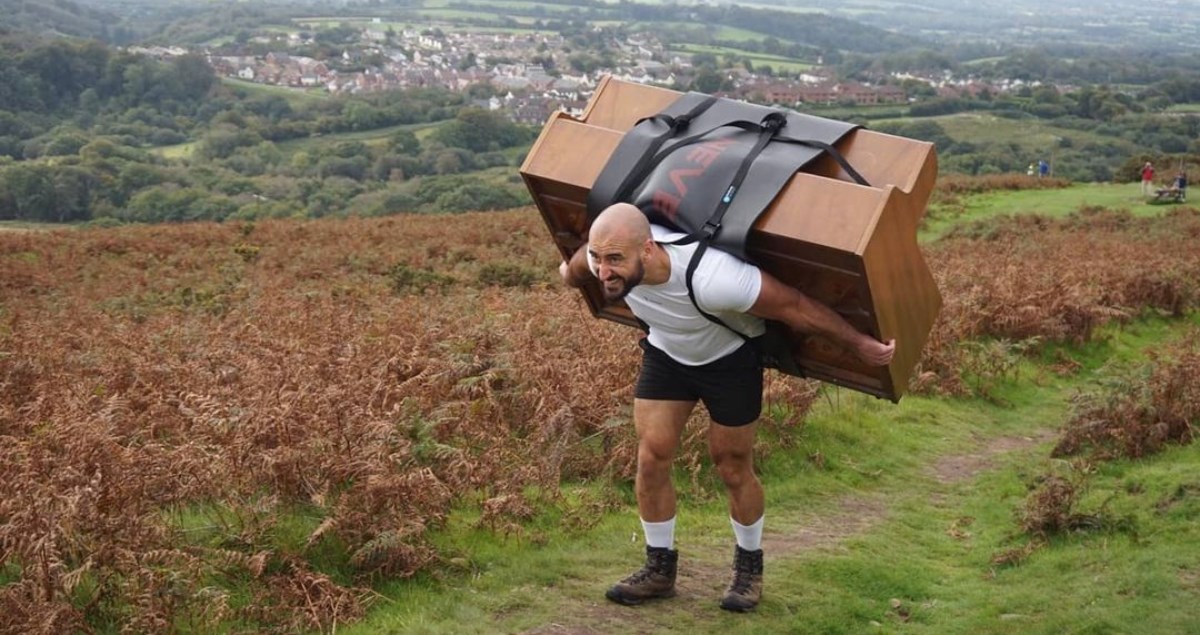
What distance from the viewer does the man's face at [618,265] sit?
222 inches

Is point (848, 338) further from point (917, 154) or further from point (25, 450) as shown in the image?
point (25, 450)

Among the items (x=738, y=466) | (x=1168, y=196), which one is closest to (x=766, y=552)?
(x=738, y=466)

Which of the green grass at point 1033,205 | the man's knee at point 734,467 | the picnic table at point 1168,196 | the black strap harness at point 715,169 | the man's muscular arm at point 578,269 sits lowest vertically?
the green grass at point 1033,205

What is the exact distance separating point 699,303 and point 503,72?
125505 millimetres

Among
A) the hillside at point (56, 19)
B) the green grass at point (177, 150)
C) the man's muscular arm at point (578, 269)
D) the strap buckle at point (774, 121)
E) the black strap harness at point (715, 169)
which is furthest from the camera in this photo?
the hillside at point (56, 19)

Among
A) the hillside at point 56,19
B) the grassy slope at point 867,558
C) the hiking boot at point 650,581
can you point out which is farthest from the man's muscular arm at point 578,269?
the hillside at point 56,19

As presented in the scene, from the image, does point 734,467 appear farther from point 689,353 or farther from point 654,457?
point 689,353

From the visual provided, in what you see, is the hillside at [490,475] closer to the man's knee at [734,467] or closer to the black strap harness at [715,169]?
the man's knee at [734,467]

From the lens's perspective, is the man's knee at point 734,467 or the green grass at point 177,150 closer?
the man's knee at point 734,467

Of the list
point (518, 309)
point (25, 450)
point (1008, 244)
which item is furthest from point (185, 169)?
point (25, 450)

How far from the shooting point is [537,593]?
22.1ft

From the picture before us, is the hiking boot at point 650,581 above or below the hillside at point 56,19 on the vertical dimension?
above

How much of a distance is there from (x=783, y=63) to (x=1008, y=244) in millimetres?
129679

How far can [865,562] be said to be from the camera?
767cm
